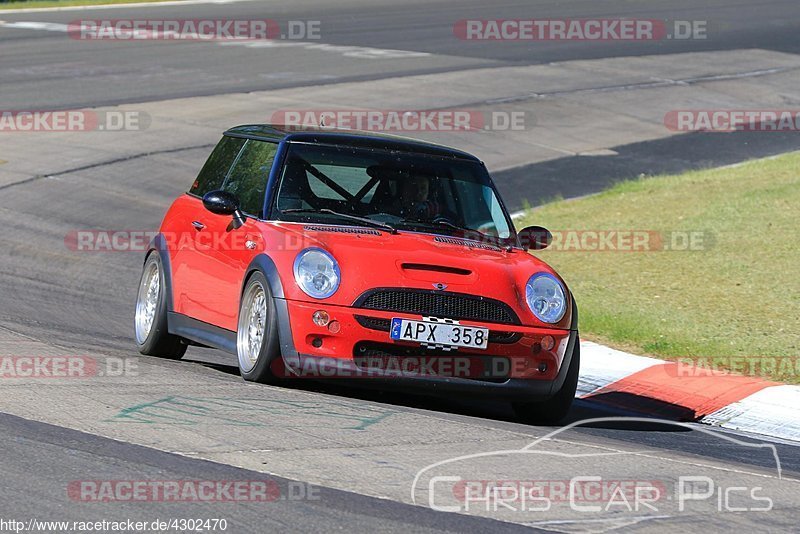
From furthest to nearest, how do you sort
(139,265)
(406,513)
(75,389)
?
(139,265)
(75,389)
(406,513)

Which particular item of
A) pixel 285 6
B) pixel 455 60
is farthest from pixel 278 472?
pixel 285 6

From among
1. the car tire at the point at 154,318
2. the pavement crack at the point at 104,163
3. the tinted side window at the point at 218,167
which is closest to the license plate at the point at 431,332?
the car tire at the point at 154,318

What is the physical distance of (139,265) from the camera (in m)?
14.0

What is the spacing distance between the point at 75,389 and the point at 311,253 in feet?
4.72

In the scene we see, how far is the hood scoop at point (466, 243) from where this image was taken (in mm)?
8336

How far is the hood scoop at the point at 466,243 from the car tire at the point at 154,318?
1990 millimetres

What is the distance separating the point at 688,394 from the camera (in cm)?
924

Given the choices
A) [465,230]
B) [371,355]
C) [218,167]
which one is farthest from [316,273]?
[218,167]

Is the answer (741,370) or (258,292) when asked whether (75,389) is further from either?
(741,370)

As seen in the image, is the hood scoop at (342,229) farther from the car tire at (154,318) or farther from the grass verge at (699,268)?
the grass verge at (699,268)

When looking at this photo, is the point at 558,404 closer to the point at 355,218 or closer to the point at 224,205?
the point at 355,218

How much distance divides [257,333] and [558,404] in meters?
1.74

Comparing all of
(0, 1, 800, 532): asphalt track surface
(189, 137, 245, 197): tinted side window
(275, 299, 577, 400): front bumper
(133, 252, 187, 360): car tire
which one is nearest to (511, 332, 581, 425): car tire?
(0, 1, 800, 532): asphalt track surface

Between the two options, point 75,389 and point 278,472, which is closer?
point 278,472
